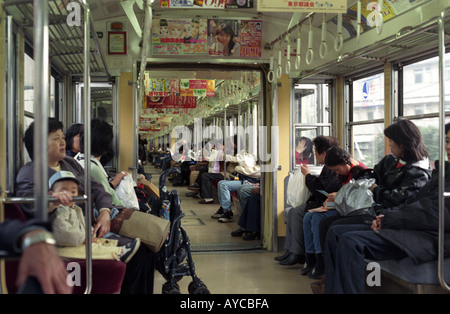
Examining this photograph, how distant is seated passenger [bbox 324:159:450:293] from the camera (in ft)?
10.6

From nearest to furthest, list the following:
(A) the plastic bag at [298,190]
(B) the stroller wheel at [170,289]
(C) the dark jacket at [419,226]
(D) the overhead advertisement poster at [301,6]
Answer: (D) the overhead advertisement poster at [301,6] < (C) the dark jacket at [419,226] < (B) the stroller wheel at [170,289] < (A) the plastic bag at [298,190]

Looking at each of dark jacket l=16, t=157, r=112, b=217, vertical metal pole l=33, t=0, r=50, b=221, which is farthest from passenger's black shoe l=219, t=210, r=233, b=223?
Answer: vertical metal pole l=33, t=0, r=50, b=221

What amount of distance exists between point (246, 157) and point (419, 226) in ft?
16.3

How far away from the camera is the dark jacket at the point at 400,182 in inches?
149

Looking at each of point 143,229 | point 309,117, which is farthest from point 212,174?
point 143,229

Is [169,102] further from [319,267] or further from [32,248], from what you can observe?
[32,248]

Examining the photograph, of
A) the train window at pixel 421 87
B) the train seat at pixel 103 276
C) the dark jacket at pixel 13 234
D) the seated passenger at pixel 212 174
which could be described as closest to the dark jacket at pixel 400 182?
the train window at pixel 421 87

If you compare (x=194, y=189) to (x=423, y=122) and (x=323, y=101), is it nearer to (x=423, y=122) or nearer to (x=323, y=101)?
(x=323, y=101)

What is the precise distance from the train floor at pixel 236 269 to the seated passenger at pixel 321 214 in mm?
164

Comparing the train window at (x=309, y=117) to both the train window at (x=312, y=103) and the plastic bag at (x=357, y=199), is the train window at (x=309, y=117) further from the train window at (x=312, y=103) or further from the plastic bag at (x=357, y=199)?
the plastic bag at (x=357, y=199)

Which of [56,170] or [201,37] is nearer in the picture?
[56,170]

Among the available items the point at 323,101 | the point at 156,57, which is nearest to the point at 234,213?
the point at 323,101

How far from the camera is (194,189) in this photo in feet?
40.1

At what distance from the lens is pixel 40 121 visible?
66.0 inches
